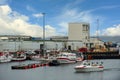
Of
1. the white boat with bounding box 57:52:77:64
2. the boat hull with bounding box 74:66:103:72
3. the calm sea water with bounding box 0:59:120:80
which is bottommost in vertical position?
the calm sea water with bounding box 0:59:120:80

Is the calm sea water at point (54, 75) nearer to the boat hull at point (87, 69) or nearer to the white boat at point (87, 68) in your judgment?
the boat hull at point (87, 69)

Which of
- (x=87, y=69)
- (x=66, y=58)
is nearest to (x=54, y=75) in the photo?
(x=87, y=69)

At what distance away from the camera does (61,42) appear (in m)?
198

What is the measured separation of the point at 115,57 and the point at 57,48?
1360 inches

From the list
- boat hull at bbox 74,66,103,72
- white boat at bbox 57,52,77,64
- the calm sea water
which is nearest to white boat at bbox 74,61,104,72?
boat hull at bbox 74,66,103,72

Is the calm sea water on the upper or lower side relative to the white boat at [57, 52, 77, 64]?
lower

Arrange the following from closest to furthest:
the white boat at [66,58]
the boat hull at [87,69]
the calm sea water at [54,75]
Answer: the calm sea water at [54,75]
the boat hull at [87,69]
the white boat at [66,58]

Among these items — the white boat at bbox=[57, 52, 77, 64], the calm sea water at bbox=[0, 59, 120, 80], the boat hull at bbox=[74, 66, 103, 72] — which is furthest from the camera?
the white boat at bbox=[57, 52, 77, 64]

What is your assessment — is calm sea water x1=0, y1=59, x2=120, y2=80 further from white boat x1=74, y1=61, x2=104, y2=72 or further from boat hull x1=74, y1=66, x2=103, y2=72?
white boat x1=74, y1=61, x2=104, y2=72

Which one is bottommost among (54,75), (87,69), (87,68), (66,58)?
(54,75)

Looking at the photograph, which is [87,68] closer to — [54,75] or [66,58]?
[54,75]

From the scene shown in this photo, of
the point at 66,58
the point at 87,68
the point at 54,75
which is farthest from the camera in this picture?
the point at 66,58

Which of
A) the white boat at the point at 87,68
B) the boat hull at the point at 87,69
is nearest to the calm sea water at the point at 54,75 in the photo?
the boat hull at the point at 87,69

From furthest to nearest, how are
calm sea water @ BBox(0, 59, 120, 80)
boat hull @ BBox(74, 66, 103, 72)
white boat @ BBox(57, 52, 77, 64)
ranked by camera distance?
white boat @ BBox(57, 52, 77, 64) < boat hull @ BBox(74, 66, 103, 72) < calm sea water @ BBox(0, 59, 120, 80)
